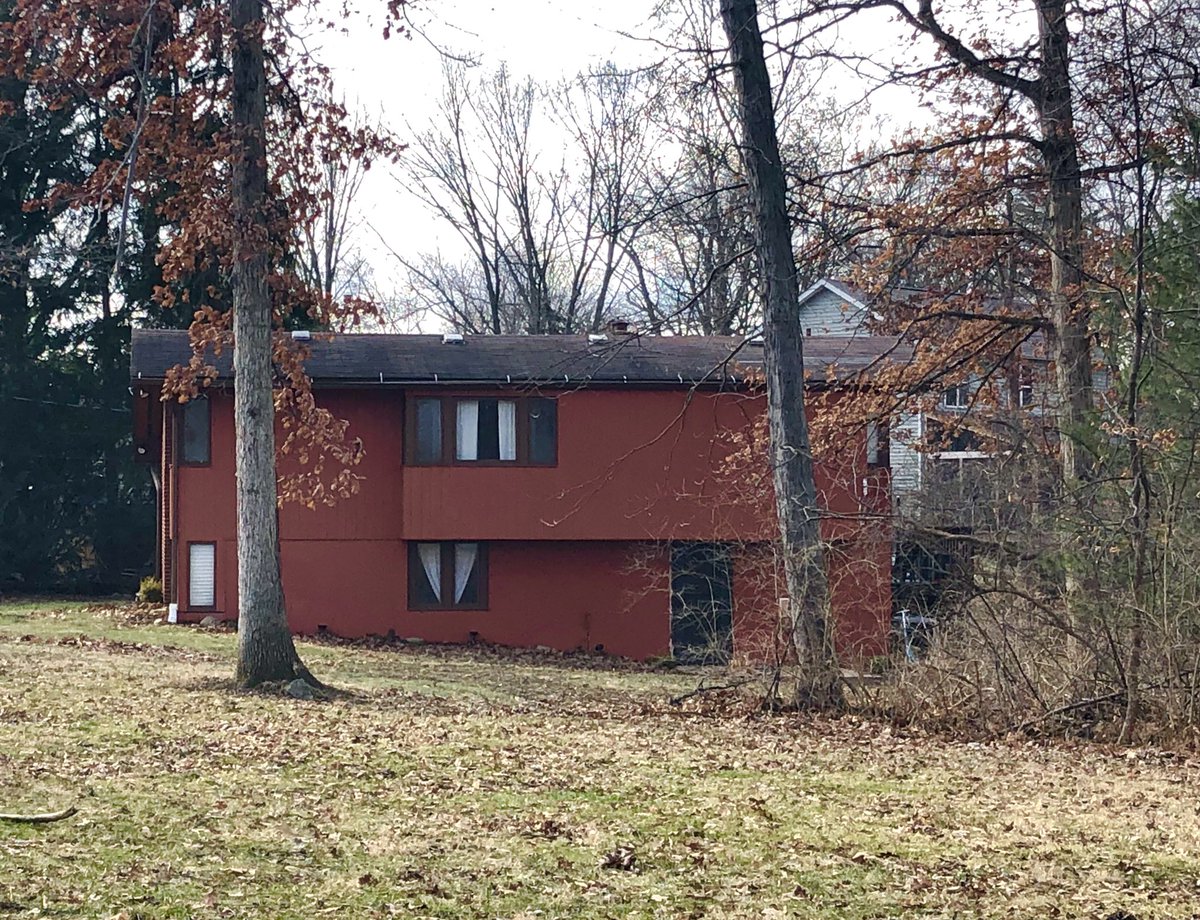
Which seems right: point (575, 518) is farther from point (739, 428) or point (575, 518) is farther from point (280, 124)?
point (280, 124)

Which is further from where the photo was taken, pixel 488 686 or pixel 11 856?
pixel 488 686

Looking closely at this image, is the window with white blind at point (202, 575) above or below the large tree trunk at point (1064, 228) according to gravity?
below

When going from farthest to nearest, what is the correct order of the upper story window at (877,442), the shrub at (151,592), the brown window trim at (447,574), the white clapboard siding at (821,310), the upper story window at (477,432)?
1. the white clapboard siding at (821,310)
2. the shrub at (151,592)
3. the brown window trim at (447,574)
4. the upper story window at (477,432)
5. the upper story window at (877,442)

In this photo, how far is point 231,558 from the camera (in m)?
27.4

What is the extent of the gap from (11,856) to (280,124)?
37.5 feet

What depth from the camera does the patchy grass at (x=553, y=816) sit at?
6.83 m

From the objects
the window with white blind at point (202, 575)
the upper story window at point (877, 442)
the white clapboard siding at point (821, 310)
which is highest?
the white clapboard siding at point (821, 310)

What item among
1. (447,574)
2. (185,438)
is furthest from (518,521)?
(185,438)

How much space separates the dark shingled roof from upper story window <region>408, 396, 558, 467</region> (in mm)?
604

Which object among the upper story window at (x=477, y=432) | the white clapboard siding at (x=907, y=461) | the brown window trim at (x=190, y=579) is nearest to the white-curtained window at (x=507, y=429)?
the upper story window at (x=477, y=432)

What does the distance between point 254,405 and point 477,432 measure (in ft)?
37.8

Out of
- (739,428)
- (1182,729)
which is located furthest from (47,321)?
(1182,729)

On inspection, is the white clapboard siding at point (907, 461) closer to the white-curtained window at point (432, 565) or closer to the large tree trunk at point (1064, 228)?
the large tree trunk at point (1064, 228)

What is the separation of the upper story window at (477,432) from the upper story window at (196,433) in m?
3.81
